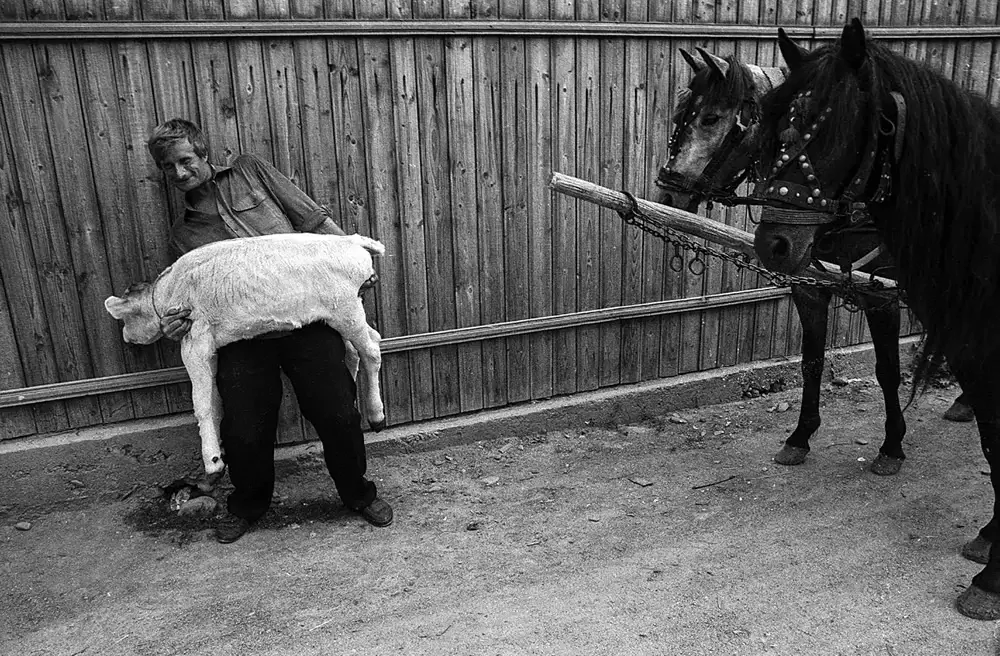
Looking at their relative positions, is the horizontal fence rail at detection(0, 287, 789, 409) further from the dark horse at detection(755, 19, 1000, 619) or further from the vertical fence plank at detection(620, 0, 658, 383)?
the dark horse at detection(755, 19, 1000, 619)

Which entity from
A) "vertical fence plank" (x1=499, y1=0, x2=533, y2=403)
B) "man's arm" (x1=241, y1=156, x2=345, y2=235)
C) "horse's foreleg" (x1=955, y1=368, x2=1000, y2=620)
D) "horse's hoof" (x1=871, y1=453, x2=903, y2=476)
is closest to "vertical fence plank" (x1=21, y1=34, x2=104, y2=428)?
"man's arm" (x1=241, y1=156, x2=345, y2=235)

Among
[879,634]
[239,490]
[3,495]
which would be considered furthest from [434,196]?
[879,634]

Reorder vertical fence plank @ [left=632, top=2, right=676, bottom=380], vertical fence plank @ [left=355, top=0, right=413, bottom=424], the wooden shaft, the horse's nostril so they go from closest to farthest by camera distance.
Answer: the horse's nostril → the wooden shaft → vertical fence plank @ [left=355, top=0, right=413, bottom=424] → vertical fence plank @ [left=632, top=2, right=676, bottom=380]

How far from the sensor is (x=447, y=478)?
3.89m

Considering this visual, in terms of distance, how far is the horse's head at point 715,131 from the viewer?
3.28m

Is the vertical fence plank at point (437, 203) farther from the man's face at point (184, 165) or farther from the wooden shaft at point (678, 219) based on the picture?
the man's face at point (184, 165)

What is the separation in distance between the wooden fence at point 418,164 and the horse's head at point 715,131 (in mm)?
593

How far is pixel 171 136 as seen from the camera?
2.96 m

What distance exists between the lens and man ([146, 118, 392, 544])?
304 cm

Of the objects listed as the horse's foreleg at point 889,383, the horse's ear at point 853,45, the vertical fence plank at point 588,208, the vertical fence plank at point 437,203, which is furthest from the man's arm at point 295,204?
the horse's foreleg at point 889,383

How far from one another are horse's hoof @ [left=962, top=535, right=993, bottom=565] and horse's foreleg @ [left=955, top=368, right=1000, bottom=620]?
1.01ft

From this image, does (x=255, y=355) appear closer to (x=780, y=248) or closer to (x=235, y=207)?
(x=235, y=207)

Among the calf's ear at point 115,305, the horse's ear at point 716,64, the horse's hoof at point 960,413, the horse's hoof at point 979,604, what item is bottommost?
the horse's hoof at point 960,413

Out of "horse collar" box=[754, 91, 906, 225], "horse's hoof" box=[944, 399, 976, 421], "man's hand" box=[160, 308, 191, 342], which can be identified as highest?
"horse collar" box=[754, 91, 906, 225]
